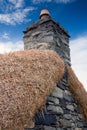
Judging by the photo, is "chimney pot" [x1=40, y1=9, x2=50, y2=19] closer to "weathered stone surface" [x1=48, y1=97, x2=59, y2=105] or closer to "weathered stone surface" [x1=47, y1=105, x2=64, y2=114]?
"weathered stone surface" [x1=48, y1=97, x2=59, y2=105]

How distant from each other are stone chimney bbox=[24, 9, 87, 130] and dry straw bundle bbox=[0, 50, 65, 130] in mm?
241

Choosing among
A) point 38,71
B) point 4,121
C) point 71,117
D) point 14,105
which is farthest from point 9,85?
point 71,117

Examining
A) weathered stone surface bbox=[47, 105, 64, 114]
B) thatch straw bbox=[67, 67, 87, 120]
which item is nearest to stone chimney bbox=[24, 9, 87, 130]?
weathered stone surface bbox=[47, 105, 64, 114]

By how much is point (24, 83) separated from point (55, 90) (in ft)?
3.78

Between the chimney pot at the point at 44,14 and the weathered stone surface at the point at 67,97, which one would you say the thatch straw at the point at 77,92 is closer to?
the weathered stone surface at the point at 67,97

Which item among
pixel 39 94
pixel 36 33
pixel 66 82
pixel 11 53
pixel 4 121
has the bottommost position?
→ pixel 4 121

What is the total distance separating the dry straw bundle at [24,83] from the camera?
406cm

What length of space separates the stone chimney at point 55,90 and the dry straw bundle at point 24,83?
24 centimetres

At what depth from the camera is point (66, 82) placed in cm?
640

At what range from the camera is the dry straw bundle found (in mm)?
4062

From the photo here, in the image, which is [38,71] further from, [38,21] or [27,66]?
[38,21]

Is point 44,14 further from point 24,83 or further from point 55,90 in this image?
point 24,83

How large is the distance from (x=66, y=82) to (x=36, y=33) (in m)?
1.82

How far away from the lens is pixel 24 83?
4.67 metres
